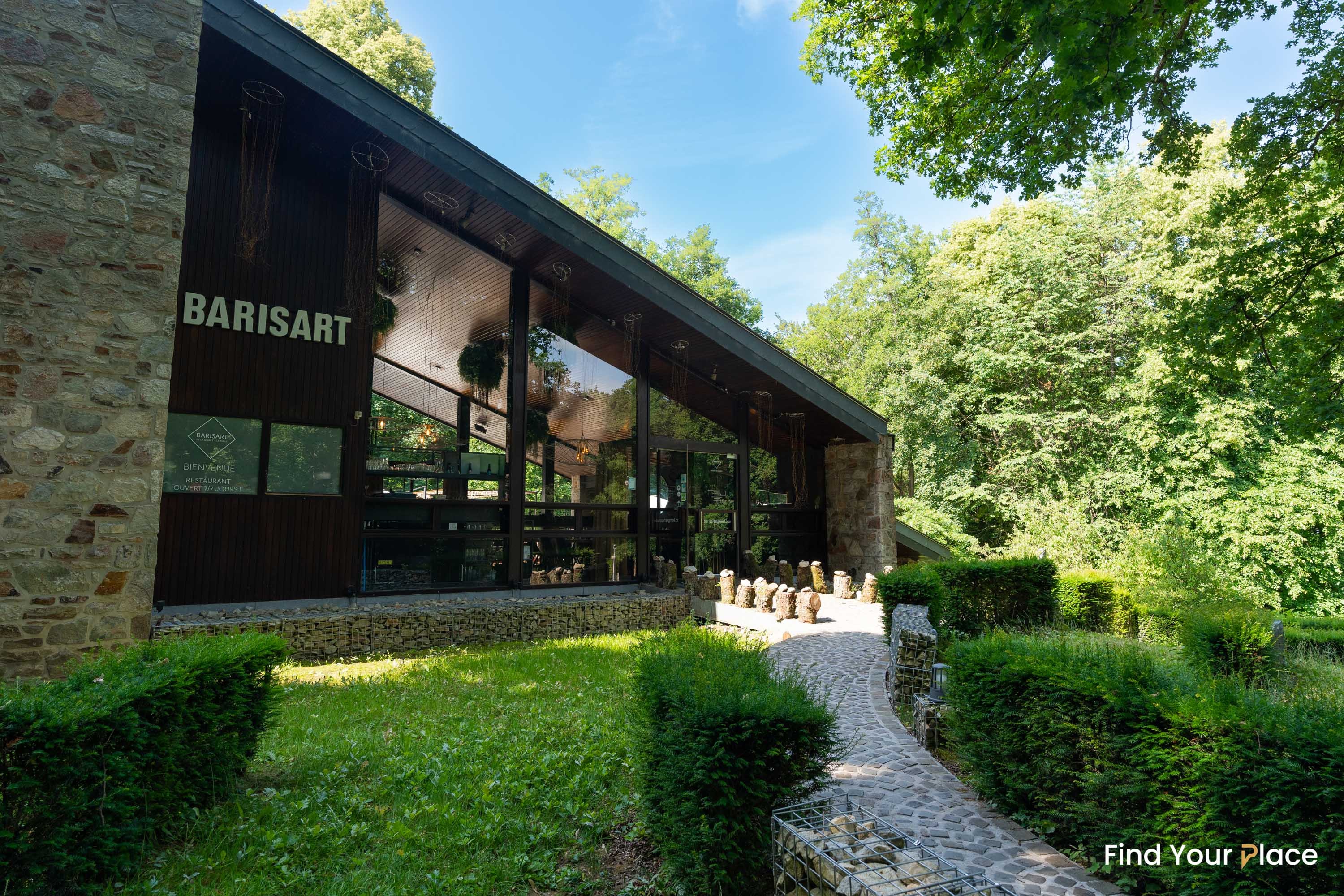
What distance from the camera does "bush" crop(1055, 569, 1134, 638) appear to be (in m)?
11.8

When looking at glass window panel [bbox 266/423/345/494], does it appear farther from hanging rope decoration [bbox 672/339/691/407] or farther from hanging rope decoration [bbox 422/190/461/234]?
hanging rope decoration [bbox 672/339/691/407]

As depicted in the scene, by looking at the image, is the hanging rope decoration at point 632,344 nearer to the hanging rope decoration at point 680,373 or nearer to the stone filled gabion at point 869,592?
the hanging rope decoration at point 680,373

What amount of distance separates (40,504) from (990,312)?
21451 millimetres

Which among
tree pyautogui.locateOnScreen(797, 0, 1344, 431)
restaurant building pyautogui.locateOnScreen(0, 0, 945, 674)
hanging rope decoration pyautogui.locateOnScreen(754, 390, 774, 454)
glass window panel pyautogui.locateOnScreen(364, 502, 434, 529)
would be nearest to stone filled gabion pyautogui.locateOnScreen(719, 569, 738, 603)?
restaurant building pyautogui.locateOnScreen(0, 0, 945, 674)

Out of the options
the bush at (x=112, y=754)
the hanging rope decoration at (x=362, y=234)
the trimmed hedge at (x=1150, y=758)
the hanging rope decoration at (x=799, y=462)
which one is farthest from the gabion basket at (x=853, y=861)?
the hanging rope decoration at (x=799, y=462)

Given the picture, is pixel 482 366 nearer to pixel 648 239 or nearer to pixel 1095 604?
pixel 1095 604

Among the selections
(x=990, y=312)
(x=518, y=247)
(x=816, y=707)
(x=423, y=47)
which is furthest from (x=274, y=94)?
(x=990, y=312)

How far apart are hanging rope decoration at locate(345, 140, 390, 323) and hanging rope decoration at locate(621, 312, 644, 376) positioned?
13.6ft

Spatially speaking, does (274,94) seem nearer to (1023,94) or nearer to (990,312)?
(1023,94)

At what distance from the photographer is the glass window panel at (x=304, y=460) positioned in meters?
9.00

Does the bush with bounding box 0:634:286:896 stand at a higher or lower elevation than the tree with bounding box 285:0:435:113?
lower

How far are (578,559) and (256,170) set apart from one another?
7304mm

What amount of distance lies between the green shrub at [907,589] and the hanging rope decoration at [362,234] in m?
8.34

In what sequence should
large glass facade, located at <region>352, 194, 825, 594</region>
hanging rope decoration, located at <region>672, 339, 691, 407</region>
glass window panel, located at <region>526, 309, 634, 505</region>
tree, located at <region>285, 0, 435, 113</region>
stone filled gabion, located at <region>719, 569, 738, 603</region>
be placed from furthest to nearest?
tree, located at <region>285, 0, 435, 113</region> < hanging rope decoration, located at <region>672, 339, 691, 407</region> < stone filled gabion, located at <region>719, 569, 738, 603</region> < glass window panel, located at <region>526, 309, 634, 505</region> < large glass facade, located at <region>352, 194, 825, 594</region>
